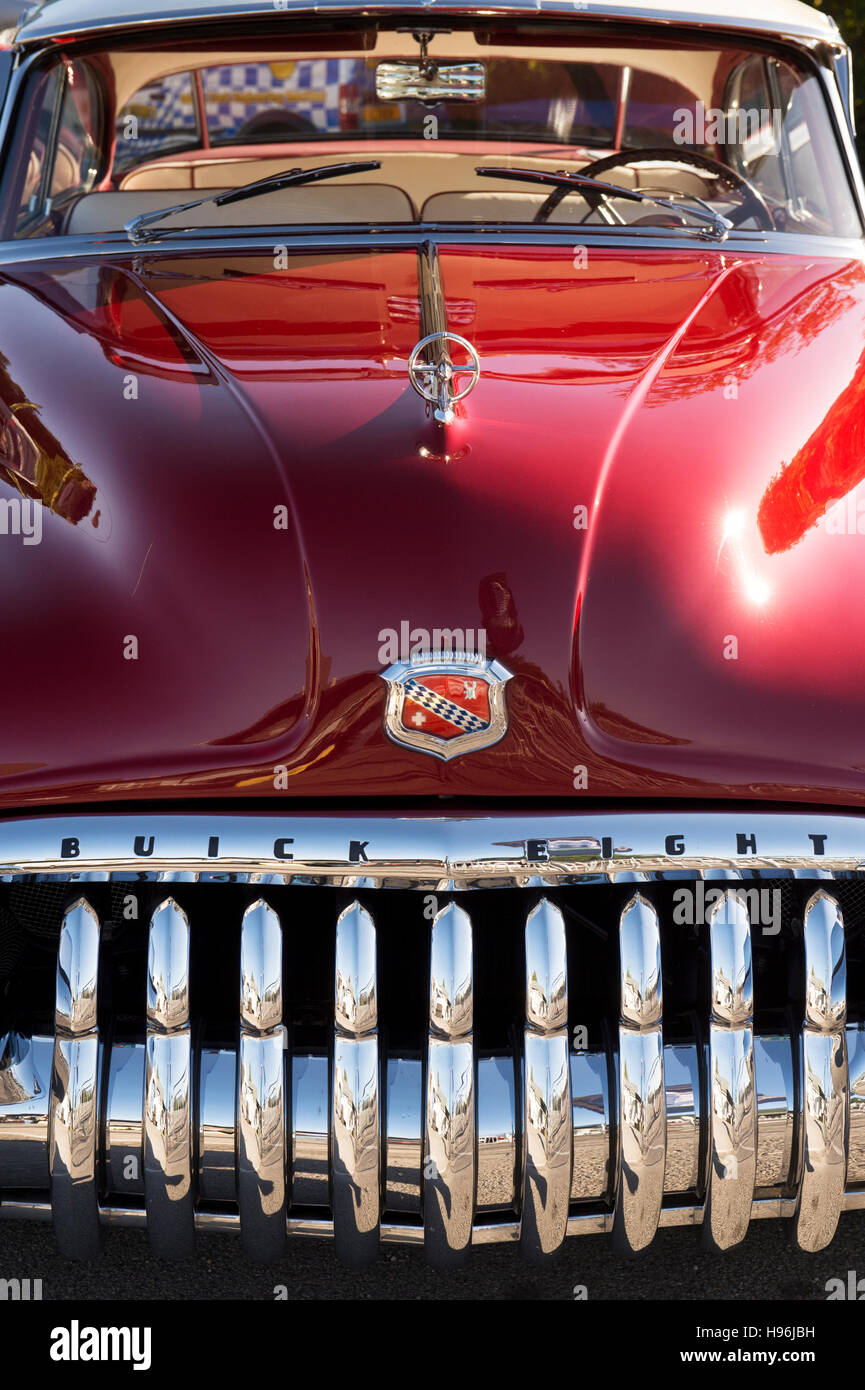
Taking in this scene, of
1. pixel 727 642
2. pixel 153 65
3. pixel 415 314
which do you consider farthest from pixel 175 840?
pixel 153 65

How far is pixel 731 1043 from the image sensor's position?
1720 mm

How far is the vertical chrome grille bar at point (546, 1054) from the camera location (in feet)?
5.50

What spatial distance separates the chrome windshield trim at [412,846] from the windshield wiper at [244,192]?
1.49m

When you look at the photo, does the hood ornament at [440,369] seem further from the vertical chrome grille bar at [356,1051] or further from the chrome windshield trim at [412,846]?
the vertical chrome grille bar at [356,1051]

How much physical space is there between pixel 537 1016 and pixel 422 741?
358mm

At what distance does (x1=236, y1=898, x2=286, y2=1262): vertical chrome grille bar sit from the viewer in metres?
1.68

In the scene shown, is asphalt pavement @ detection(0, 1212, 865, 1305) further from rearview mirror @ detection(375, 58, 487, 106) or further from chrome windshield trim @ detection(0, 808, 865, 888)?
rearview mirror @ detection(375, 58, 487, 106)

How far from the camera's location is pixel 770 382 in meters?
2.09

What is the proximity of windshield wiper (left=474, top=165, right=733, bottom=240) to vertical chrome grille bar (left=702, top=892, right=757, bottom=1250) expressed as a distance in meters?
1.59

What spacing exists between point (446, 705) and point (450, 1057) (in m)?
0.42

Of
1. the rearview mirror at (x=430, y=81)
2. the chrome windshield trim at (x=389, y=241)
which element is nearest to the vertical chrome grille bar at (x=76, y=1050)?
the chrome windshield trim at (x=389, y=241)

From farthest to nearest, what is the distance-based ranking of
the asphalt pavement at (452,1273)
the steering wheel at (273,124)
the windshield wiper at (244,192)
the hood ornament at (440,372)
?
the steering wheel at (273,124), the windshield wiper at (244,192), the asphalt pavement at (452,1273), the hood ornament at (440,372)
